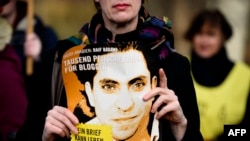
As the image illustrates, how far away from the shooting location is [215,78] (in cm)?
688

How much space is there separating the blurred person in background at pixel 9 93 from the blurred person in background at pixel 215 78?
1726 millimetres

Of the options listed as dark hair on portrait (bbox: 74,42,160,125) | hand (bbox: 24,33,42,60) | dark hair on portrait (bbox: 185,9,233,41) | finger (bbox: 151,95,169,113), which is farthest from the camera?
dark hair on portrait (bbox: 185,9,233,41)

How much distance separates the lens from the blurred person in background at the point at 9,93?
471 cm

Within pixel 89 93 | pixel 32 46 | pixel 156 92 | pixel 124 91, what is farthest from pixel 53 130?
pixel 32 46

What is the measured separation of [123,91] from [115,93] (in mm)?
34

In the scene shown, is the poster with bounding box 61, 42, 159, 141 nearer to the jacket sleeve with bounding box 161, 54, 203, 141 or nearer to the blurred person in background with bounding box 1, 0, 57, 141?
the jacket sleeve with bounding box 161, 54, 203, 141

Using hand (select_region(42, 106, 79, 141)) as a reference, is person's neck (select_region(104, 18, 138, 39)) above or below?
above

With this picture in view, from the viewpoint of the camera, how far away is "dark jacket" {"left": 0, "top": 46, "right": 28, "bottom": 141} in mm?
4711

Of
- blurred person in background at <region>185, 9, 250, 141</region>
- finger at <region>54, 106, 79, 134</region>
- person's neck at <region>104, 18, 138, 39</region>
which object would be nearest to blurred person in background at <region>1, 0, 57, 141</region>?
blurred person in background at <region>185, 9, 250, 141</region>

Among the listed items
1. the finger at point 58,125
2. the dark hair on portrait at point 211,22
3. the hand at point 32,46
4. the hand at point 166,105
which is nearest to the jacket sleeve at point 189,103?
the hand at point 166,105

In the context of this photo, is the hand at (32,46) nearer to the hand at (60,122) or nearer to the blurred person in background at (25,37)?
the blurred person in background at (25,37)

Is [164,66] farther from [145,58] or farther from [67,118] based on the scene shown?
[67,118]

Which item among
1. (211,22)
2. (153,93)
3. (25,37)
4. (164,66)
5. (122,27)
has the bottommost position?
(153,93)

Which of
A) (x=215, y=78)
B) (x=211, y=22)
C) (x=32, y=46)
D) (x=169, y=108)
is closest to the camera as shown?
(x=169, y=108)
